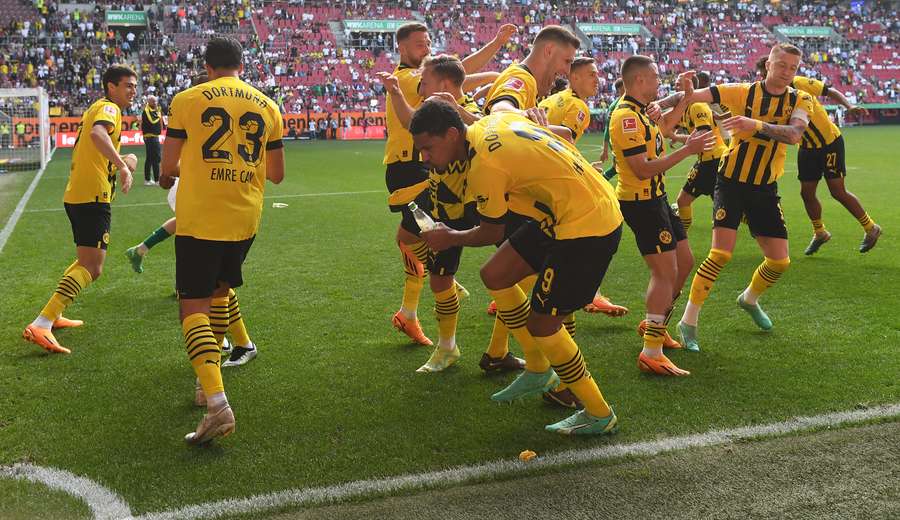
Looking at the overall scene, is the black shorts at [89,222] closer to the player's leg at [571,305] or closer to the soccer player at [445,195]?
the soccer player at [445,195]

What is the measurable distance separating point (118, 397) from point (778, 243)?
5.12 m

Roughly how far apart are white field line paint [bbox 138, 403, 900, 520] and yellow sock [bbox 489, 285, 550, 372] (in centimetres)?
72

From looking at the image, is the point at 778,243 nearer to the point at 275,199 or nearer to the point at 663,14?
the point at 275,199

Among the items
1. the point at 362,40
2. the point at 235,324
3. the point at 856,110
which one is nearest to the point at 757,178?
the point at 235,324

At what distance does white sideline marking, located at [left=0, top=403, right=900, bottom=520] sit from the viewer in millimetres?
3648

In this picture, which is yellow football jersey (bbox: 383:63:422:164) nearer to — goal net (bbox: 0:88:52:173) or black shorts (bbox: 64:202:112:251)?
black shorts (bbox: 64:202:112:251)

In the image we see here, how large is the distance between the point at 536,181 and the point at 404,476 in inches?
64.6

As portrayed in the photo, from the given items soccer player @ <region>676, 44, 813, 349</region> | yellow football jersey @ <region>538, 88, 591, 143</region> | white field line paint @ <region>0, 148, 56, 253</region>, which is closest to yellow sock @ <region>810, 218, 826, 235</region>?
soccer player @ <region>676, 44, 813, 349</region>

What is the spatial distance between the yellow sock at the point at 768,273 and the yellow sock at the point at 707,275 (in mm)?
365

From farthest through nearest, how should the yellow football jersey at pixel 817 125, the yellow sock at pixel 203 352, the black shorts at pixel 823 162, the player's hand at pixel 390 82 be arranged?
the black shorts at pixel 823 162, the yellow football jersey at pixel 817 125, the player's hand at pixel 390 82, the yellow sock at pixel 203 352

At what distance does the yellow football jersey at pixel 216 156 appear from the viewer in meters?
4.49

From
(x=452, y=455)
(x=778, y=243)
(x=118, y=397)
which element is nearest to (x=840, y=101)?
(x=778, y=243)

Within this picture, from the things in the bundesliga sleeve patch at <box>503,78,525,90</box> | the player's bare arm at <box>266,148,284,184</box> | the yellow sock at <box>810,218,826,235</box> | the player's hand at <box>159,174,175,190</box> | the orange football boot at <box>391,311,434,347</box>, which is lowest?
the orange football boot at <box>391,311,434,347</box>

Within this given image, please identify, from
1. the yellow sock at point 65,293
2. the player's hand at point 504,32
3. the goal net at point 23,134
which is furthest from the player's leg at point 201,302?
the goal net at point 23,134
